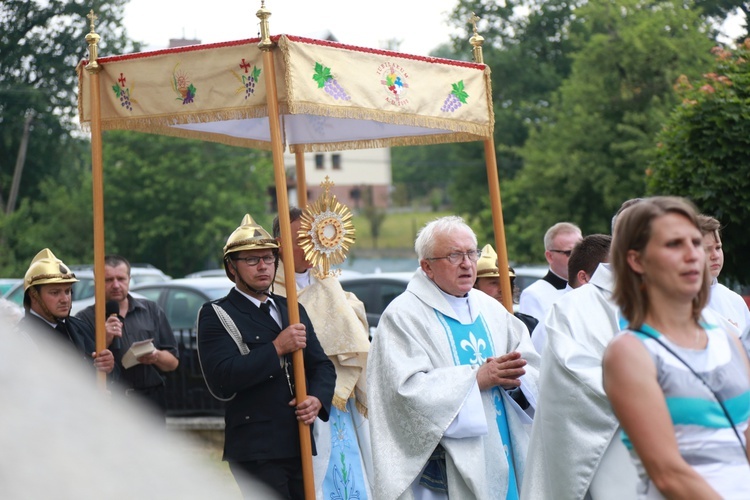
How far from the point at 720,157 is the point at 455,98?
4.28 metres

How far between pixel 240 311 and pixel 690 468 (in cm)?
330

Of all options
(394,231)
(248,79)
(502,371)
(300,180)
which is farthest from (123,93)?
(394,231)

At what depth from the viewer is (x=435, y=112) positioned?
628 cm

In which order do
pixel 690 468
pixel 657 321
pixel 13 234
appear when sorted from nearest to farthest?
pixel 690 468 < pixel 657 321 < pixel 13 234

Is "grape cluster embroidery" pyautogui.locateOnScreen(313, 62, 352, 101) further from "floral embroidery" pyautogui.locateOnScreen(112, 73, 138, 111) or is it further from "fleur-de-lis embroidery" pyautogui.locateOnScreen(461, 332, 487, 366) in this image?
"fleur-de-lis embroidery" pyautogui.locateOnScreen(461, 332, 487, 366)

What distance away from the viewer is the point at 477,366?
5.44 metres

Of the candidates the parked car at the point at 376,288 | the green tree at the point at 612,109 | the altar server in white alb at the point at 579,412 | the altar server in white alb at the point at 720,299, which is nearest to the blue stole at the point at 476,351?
the altar server in white alb at the point at 579,412

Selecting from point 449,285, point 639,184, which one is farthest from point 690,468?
point 639,184

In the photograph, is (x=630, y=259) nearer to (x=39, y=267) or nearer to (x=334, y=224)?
(x=334, y=224)

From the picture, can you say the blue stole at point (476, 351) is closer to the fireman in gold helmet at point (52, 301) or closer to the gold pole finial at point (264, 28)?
the gold pole finial at point (264, 28)

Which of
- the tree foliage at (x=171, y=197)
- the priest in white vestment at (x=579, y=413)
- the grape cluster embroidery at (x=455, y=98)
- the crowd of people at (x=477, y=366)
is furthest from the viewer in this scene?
the tree foliage at (x=171, y=197)

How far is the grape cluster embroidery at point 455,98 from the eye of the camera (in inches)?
251

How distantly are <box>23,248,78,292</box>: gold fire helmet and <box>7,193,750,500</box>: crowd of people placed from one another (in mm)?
12

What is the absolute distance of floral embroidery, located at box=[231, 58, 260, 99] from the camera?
5.62 metres
